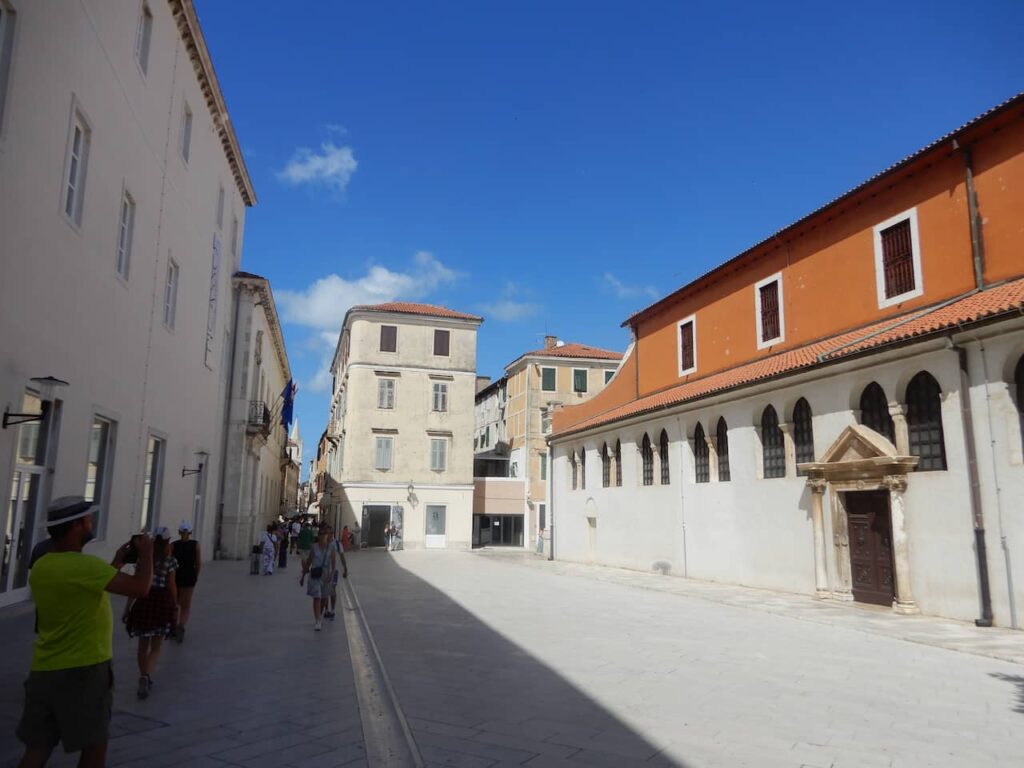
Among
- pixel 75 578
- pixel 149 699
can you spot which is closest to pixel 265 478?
pixel 149 699

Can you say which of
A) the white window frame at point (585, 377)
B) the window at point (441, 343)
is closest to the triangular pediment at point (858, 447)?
the window at point (441, 343)

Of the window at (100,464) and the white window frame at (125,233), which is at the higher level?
the white window frame at (125,233)

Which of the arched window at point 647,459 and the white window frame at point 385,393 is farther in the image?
the white window frame at point 385,393

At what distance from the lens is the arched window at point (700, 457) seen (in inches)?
843

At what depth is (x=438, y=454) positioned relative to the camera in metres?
41.3

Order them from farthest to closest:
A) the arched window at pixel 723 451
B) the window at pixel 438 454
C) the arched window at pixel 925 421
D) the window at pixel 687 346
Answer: the window at pixel 438 454 < the window at pixel 687 346 < the arched window at pixel 723 451 < the arched window at pixel 925 421

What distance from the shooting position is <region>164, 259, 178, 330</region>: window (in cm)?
1747

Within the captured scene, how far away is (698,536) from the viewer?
2136cm

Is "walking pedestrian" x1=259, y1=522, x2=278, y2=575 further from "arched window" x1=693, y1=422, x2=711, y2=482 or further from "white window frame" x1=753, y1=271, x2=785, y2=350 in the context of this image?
"white window frame" x1=753, y1=271, x2=785, y2=350

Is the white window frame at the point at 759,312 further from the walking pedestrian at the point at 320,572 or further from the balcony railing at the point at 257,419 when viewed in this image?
the balcony railing at the point at 257,419

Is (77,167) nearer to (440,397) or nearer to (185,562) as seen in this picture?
(185,562)

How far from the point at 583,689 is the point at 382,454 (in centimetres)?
3371

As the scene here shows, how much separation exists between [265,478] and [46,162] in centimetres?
2970

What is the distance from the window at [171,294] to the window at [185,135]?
2.87m
